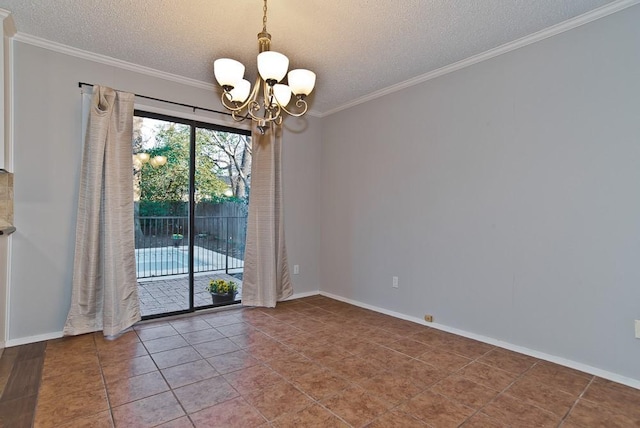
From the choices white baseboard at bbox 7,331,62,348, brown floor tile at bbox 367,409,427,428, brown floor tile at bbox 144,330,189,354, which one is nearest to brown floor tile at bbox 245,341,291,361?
brown floor tile at bbox 144,330,189,354

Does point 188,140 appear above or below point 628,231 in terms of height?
above

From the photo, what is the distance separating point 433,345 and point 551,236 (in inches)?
50.2

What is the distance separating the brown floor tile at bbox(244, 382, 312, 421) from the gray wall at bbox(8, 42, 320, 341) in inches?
82.4

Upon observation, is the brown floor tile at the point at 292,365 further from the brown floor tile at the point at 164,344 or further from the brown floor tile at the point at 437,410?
the brown floor tile at the point at 164,344

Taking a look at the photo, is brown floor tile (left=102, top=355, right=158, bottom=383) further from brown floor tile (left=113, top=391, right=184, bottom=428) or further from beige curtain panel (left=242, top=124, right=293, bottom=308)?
beige curtain panel (left=242, top=124, right=293, bottom=308)

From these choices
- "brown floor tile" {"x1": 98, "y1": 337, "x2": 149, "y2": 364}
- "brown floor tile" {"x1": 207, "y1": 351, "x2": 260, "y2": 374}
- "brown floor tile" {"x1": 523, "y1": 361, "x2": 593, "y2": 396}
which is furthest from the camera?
"brown floor tile" {"x1": 98, "y1": 337, "x2": 149, "y2": 364}

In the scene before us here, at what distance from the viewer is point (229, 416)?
5.89 feet

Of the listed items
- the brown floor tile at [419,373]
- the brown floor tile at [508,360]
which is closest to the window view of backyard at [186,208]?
the brown floor tile at [419,373]

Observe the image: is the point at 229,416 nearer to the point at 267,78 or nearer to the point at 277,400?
the point at 277,400

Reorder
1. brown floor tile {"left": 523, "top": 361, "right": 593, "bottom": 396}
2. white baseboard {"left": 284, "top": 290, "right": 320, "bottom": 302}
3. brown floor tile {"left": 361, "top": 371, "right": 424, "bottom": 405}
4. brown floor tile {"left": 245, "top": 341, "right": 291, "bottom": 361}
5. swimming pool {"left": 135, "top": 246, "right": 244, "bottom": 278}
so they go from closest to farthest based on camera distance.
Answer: brown floor tile {"left": 361, "top": 371, "right": 424, "bottom": 405} → brown floor tile {"left": 523, "top": 361, "right": 593, "bottom": 396} → brown floor tile {"left": 245, "top": 341, "right": 291, "bottom": 361} → swimming pool {"left": 135, "top": 246, "right": 244, "bottom": 278} → white baseboard {"left": 284, "top": 290, "right": 320, "bottom": 302}

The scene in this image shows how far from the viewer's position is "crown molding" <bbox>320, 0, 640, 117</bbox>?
2235 millimetres

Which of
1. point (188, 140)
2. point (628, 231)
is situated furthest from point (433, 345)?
point (188, 140)

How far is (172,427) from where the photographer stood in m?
1.69

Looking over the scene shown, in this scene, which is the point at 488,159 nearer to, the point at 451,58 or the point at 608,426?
the point at 451,58
